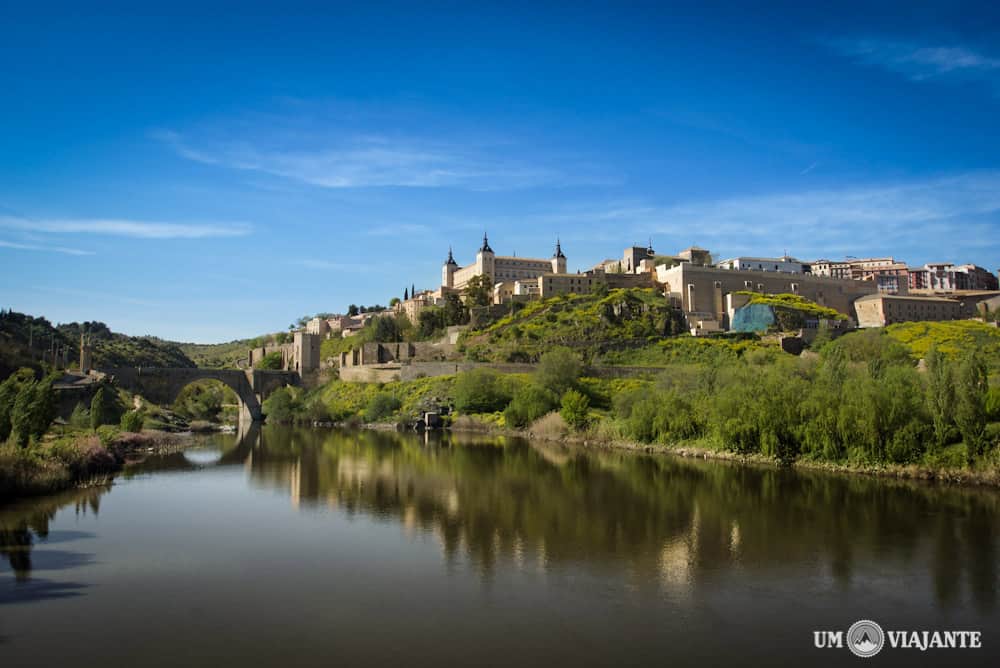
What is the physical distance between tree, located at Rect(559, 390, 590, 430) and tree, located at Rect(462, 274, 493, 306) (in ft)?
101

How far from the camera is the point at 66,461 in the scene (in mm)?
22891

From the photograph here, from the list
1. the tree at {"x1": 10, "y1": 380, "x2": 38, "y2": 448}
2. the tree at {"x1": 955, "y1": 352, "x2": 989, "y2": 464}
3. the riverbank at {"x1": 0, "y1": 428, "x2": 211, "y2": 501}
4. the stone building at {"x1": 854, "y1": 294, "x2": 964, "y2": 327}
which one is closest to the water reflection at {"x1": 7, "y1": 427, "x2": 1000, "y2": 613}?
the riverbank at {"x1": 0, "y1": 428, "x2": 211, "y2": 501}

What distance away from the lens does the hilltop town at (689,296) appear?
6150 centimetres

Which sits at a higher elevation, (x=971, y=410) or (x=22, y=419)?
(x=22, y=419)

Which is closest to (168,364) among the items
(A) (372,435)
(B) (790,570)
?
(A) (372,435)

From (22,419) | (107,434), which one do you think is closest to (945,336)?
(107,434)

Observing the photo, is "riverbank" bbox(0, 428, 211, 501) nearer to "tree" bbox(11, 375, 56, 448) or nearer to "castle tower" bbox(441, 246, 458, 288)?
"tree" bbox(11, 375, 56, 448)

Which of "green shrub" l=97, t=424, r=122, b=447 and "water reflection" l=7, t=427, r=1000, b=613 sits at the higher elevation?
"green shrub" l=97, t=424, r=122, b=447

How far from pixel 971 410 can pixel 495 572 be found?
54.3ft

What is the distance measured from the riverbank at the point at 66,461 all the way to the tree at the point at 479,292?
3943 cm

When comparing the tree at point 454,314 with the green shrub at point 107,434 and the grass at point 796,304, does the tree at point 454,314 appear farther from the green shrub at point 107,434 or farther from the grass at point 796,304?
the green shrub at point 107,434

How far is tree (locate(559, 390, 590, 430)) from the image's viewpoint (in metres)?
38.9

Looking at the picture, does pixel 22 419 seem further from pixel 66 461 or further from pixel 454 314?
pixel 454 314

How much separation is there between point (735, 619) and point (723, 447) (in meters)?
19.7
